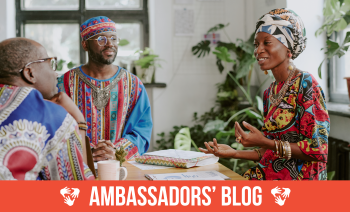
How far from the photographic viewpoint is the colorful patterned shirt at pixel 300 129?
1330mm

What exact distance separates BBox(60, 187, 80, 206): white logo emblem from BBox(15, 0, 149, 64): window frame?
3124 mm

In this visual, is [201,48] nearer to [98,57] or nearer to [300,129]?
[98,57]

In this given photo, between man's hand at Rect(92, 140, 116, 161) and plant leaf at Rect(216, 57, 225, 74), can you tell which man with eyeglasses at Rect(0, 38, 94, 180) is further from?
plant leaf at Rect(216, 57, 225, 74)

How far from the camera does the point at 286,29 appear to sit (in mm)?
1401

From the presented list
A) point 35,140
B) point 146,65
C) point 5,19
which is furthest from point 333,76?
point 5,19

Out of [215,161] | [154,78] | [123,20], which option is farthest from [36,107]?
[123,20]

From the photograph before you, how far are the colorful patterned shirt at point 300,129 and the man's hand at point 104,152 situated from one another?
75 cm

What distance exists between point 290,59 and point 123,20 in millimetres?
2901

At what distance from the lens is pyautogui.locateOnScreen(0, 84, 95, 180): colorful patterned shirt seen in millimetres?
905

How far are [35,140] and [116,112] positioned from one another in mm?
1099

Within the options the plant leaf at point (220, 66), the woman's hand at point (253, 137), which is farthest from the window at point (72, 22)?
the woman's hand at point (253, 137)

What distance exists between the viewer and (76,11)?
3887mm

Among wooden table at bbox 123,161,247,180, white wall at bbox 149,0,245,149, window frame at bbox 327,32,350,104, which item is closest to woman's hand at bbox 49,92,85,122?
wooden table at bbox 123,161,247,180

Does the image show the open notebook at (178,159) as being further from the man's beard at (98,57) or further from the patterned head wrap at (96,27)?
the patterned head wrap at (96,27)
